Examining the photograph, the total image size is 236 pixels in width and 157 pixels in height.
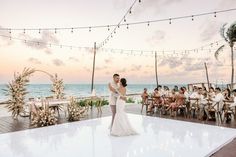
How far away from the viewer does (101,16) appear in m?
15.3

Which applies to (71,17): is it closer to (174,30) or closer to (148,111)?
Result: (174,30)

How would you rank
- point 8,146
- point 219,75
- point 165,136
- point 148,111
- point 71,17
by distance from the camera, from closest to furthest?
1. point 8,146
2. point 165,136
3. point 148,111
4. point 71,17
5. point 219,75

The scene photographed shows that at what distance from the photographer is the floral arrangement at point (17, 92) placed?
360 inches

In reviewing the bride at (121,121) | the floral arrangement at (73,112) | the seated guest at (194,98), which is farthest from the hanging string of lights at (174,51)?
the bride at (121,121)

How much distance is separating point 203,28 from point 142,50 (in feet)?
13.7

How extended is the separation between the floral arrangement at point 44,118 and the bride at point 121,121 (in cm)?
250

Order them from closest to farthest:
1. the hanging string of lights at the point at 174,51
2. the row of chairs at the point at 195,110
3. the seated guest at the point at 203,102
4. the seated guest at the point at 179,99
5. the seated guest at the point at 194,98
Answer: the row of chairs at the point at 195,110
the seated guest at the point at 203,102
the seated guest at the point at 194,98
the seated guest at the point at 179,99
the hanging string of lights at the point at 174,51

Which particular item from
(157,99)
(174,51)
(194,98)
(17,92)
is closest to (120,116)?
(194,98)

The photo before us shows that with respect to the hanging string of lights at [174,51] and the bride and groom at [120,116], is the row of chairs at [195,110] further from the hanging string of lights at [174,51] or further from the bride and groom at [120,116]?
the hanging string of lights at [174,51]

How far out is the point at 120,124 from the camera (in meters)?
6.45

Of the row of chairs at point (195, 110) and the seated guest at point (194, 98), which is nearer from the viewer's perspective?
the row of chairs at point (195, 110)

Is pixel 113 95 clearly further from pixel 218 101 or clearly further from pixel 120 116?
pixel 218 101

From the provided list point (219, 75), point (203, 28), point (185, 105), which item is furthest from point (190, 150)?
point (219, 75)

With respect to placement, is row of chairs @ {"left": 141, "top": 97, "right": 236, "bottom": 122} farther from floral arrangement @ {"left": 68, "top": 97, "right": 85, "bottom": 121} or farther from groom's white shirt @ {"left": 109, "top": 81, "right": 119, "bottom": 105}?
groom's white shirt @ {"left": 109, "top": 81, "right": 119, "bottom": 105}
